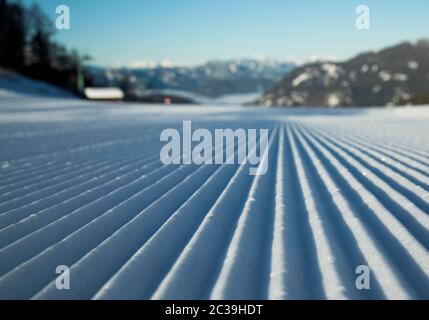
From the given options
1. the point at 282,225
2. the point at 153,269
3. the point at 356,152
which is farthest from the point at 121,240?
the point at 356,152

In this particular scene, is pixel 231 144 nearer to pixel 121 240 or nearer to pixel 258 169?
pixel 258 169

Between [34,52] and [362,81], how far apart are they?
368 ft

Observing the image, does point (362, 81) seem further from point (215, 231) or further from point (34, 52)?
point (215, 231)

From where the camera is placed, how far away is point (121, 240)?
2.80 m

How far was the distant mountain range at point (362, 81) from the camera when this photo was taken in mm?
118688

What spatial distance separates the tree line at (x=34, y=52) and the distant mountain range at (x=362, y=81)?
85.1m

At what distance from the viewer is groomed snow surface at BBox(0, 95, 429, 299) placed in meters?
2.16

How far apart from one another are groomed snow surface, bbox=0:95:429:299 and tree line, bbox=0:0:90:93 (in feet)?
148

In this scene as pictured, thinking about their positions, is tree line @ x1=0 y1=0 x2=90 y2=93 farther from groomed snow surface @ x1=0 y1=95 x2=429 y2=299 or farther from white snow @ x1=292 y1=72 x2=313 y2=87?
white snow @ x1=292 y1=72 x2=313 y2=87

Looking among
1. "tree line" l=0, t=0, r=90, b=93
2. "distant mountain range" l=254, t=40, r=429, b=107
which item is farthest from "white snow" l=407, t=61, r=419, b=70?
"tree line" l=0, t=0, r=90, b=93

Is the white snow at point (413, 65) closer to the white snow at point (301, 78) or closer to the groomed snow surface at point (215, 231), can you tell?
the white snow at point (301, 78)

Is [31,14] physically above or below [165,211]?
above
